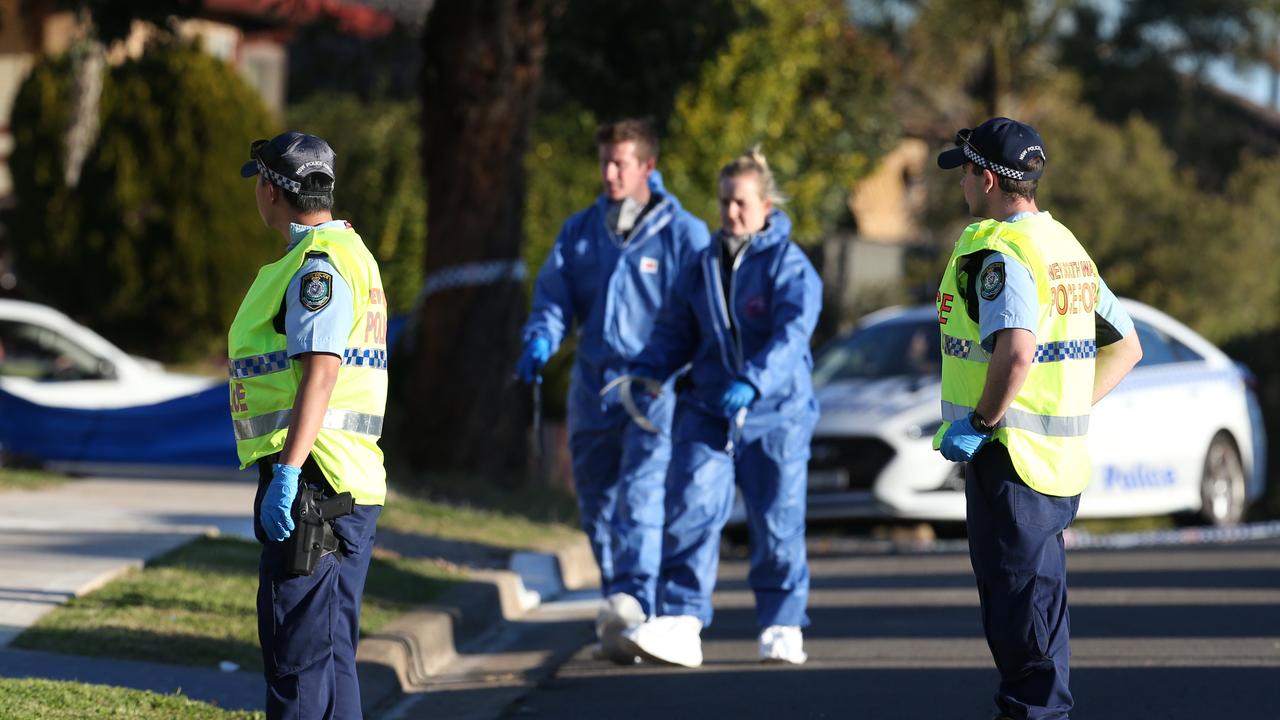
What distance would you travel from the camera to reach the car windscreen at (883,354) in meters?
11.8

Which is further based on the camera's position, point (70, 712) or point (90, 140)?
point (90, 140)

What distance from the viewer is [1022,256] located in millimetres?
4777

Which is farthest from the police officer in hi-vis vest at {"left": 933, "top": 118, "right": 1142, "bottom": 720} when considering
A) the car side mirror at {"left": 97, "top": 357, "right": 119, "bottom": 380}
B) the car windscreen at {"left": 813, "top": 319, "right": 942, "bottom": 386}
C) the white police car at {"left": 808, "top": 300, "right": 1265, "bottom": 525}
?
the car side mirror at {"left": 97, "top": 357, "right": 119, "bottom": 380}

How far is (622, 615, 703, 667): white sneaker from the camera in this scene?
680cm

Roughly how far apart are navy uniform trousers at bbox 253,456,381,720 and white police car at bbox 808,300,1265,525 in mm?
6538

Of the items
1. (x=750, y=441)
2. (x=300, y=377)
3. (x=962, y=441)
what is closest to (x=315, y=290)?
(x=300, y=377)

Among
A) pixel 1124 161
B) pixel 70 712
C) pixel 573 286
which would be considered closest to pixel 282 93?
pixel 1124 161

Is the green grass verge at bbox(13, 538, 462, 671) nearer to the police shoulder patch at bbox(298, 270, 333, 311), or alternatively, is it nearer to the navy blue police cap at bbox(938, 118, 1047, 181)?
the police shoulder patch at bbox(298, 270, 333, 311)

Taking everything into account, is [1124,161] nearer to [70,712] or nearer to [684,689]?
[684,689]

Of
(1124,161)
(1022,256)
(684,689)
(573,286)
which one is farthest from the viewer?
(1124,161)

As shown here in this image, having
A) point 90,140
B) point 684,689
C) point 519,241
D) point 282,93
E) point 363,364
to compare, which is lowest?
point 684,689

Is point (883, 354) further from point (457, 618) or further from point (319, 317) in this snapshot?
point (319, 317)

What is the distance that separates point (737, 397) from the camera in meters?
6.63

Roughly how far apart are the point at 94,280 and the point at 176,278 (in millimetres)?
950
